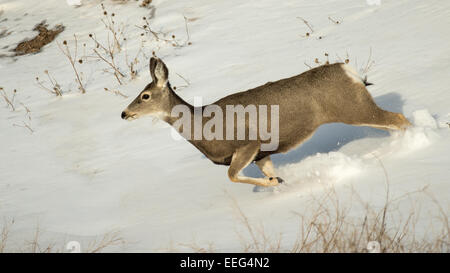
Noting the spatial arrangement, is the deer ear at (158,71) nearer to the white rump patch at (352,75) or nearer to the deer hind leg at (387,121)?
the white rump patch at (352,75)

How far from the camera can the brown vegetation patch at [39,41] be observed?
13.7 m

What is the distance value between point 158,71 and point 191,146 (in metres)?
2.16

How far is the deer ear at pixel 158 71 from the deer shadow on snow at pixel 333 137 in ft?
6.12

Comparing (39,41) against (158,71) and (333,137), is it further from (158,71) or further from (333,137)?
(333,137)

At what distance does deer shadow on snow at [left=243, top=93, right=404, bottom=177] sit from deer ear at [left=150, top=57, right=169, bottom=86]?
187cm

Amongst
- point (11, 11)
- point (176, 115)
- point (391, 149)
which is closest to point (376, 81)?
point (391, 149)

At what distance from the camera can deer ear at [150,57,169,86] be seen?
6.01 m

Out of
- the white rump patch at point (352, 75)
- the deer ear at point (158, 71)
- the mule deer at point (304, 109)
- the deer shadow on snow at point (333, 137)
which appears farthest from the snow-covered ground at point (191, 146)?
the deer ear at point (158, 71)

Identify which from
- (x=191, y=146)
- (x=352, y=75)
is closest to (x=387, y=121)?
(x=352, y=75)

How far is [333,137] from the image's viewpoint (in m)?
7.06
